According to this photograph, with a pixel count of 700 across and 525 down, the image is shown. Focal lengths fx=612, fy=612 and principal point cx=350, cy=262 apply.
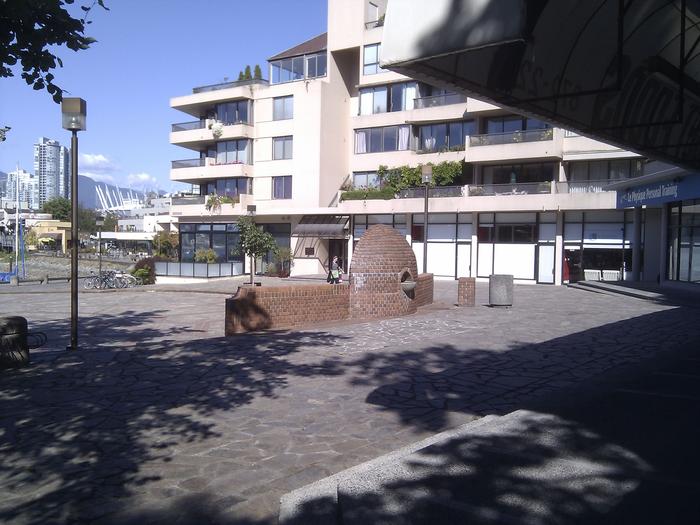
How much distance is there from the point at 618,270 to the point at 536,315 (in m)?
18.9

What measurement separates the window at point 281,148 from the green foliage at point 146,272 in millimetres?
12199

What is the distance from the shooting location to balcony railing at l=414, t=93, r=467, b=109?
1496 inches

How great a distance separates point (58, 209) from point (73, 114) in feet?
354

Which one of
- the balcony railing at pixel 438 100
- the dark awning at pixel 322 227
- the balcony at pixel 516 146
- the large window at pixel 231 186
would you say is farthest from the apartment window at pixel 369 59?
the large window at pixel 231 186

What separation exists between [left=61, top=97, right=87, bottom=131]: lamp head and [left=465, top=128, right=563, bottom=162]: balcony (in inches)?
1098

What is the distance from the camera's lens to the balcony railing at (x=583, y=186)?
32219 millimetres

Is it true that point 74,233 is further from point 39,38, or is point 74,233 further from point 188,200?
point 188,200

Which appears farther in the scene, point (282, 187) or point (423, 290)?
point (282, 187)

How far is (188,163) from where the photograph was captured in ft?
162

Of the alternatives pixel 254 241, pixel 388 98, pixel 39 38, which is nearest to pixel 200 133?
pixel 388 98

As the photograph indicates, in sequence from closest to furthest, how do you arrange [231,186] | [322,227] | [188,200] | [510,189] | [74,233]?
[74,233]
[510,189]
[322,227]
[231,186]
[188,200]

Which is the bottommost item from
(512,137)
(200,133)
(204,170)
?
(204,170)

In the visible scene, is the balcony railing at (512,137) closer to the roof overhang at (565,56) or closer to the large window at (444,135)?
the large window at (444,135)

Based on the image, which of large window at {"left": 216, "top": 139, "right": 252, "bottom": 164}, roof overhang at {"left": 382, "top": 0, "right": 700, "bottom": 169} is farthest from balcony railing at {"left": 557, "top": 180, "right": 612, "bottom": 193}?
roof overhang at {"left": 382, "top": 0, "right": 700, "bottom": 169}
